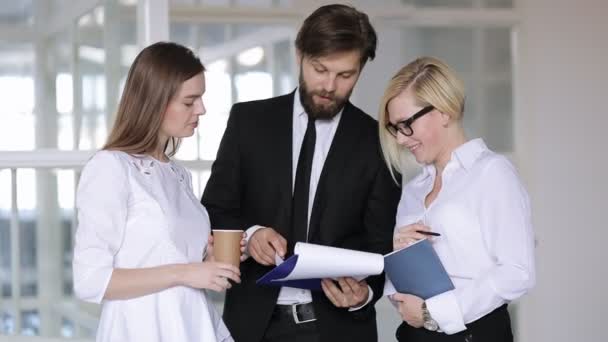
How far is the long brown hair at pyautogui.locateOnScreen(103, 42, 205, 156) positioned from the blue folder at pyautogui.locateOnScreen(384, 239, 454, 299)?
23.5 inches

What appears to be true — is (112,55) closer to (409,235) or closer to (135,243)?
(135,243)

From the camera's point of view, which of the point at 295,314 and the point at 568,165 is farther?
the point at 568,165

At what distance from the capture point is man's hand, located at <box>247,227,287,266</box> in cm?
238

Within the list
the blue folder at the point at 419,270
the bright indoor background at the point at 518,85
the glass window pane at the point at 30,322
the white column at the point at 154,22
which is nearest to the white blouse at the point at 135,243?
the blue folder at the point at 419,270

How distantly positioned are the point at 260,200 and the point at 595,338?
2.50m

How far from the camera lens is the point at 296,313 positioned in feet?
8.41

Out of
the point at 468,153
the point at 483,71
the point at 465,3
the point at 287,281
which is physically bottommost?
the point at 287,281

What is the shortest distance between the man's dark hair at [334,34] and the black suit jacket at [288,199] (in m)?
0.19

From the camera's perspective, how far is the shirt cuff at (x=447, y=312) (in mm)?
2227

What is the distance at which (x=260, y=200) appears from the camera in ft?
8.52

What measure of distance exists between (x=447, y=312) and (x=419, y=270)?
4.5 inches

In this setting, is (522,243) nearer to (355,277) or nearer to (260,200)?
(355,277)

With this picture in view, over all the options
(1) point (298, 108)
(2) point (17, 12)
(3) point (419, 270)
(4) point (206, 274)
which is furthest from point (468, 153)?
(2) point (17, 12)

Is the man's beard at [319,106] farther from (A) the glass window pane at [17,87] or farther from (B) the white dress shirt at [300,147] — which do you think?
(A) the glass window pane at [17,87]
